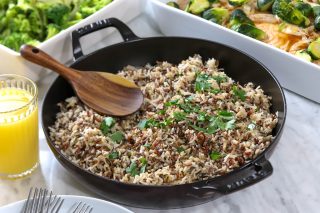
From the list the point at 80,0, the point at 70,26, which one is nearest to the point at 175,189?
the point at 70,26

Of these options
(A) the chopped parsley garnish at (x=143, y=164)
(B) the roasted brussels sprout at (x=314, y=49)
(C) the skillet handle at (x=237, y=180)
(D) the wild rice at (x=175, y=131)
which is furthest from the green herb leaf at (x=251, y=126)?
(B) the roasted brussels sprout at (x=314, y=49)

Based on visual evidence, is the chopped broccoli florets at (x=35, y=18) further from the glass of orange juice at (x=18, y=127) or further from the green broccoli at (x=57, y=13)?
the glass of orange juice at (x=18, y=127)

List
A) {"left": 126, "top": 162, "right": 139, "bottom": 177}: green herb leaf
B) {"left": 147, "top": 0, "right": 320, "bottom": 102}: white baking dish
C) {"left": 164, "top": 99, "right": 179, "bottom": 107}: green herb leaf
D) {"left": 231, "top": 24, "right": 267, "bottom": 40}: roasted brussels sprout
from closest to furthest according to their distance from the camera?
{"left": 126, "top": 162, "right": 139, "bottom": 177}: green herb leaf
{"left": 164, "top": 99, "right": 179, "bottom": 107}: green herb leaf
{"left": 147, "top": 0, "right": 320, "bottom": 102}: white baking dish
{"left": 231, "top": 24, "right": 267, "bottom": 40}: roasted brussels sprout

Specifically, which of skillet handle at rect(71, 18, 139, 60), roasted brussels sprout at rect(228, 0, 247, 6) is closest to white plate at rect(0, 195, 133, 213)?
skillet handle at rect(71, 18, 139, 60)

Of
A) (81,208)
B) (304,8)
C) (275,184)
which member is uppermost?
(304,8)

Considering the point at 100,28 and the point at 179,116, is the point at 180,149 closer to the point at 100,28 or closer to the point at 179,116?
the point at 179,116

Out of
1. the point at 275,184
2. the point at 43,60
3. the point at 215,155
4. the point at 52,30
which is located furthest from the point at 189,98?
the point at 52,30

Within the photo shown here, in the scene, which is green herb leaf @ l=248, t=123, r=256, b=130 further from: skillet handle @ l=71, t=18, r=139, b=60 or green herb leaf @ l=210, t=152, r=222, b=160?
skillet handle @ l=71, t=18, r=139, b=60
